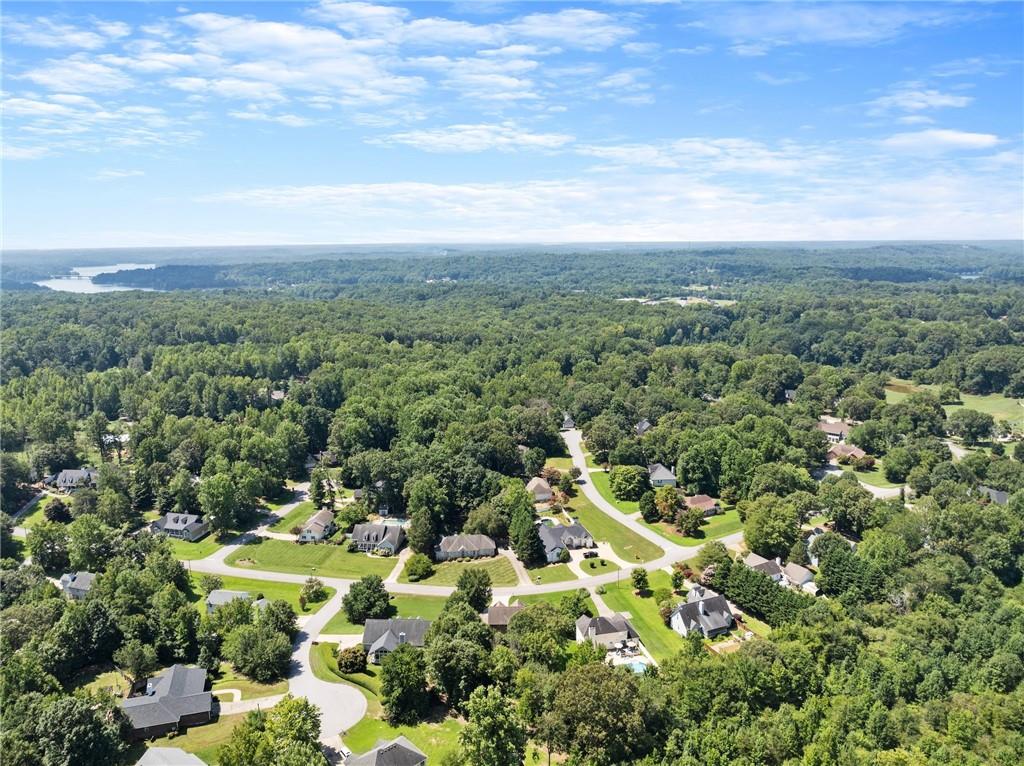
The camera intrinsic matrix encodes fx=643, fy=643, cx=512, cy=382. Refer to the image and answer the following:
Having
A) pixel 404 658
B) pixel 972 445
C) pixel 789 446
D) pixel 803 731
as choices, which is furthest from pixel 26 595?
pixel 972 445

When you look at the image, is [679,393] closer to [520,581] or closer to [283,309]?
[520,581]

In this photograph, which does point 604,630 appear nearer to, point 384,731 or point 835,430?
point 384,731

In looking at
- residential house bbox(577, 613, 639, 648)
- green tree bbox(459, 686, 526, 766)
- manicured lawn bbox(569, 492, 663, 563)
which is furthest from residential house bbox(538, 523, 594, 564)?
green tree bbox(459, 686, 526, 766)

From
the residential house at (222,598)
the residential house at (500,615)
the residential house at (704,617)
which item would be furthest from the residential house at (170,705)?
the residential house at (704,617)

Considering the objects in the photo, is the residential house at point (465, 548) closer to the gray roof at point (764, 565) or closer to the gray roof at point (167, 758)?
the gray roof at point (764, 565)

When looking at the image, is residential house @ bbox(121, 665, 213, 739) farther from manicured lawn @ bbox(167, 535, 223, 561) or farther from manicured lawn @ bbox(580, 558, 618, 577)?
manicured lawn @ bbox(580, 558, 618, 577)
